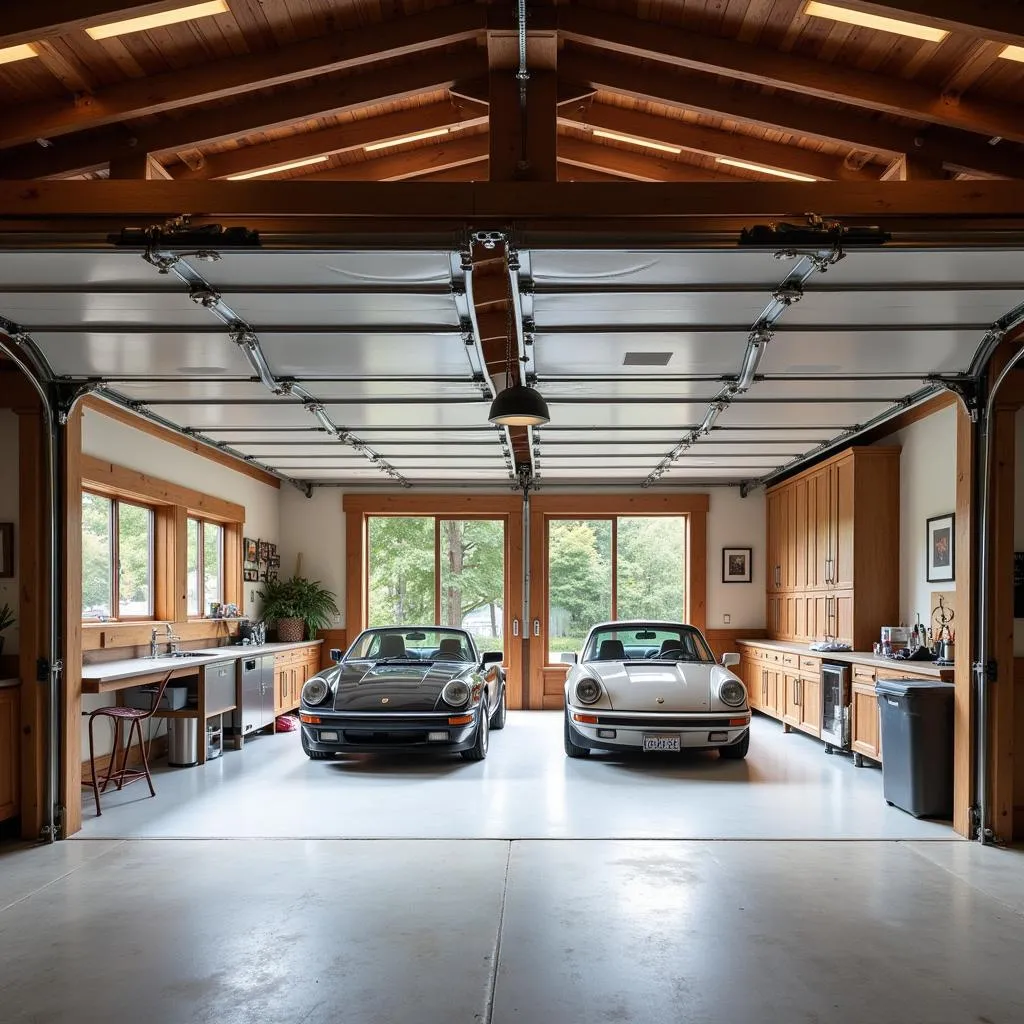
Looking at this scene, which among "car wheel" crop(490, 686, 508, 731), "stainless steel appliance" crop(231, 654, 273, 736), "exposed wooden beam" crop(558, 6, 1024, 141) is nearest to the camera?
"exposed wooden beam" crop(558, 6, 1024, 141)

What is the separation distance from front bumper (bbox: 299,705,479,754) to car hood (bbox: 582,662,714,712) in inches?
47.0

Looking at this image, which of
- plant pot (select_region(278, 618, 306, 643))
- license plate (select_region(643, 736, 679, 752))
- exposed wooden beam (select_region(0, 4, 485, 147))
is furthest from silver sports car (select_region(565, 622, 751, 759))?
exposed wooden beam (select_region(0, 4, 485, 147))

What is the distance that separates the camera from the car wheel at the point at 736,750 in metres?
7.98

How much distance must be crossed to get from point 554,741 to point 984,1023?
21.1ft

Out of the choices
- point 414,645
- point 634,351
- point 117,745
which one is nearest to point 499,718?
point 414,645

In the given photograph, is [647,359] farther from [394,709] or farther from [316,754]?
[316,754]

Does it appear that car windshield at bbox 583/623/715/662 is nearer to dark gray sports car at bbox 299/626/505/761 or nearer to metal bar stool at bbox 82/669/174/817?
dark gray sports car at bbox 299/626/505/761

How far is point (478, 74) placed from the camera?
4879 mm

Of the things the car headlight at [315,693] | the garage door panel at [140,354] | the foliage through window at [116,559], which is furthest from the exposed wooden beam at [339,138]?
the car headlight at [315,693]

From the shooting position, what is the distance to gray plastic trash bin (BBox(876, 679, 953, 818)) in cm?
591

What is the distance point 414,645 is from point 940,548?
4.93 metres

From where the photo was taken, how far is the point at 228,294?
4.51 m

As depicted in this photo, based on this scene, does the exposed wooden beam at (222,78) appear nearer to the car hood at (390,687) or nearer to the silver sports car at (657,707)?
the car hood at (390,687)

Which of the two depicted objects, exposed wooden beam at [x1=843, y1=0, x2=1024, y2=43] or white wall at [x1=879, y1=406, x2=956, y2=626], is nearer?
exposed wooden beam at [x1=843, y1=0, x2=1024, y2=43]
